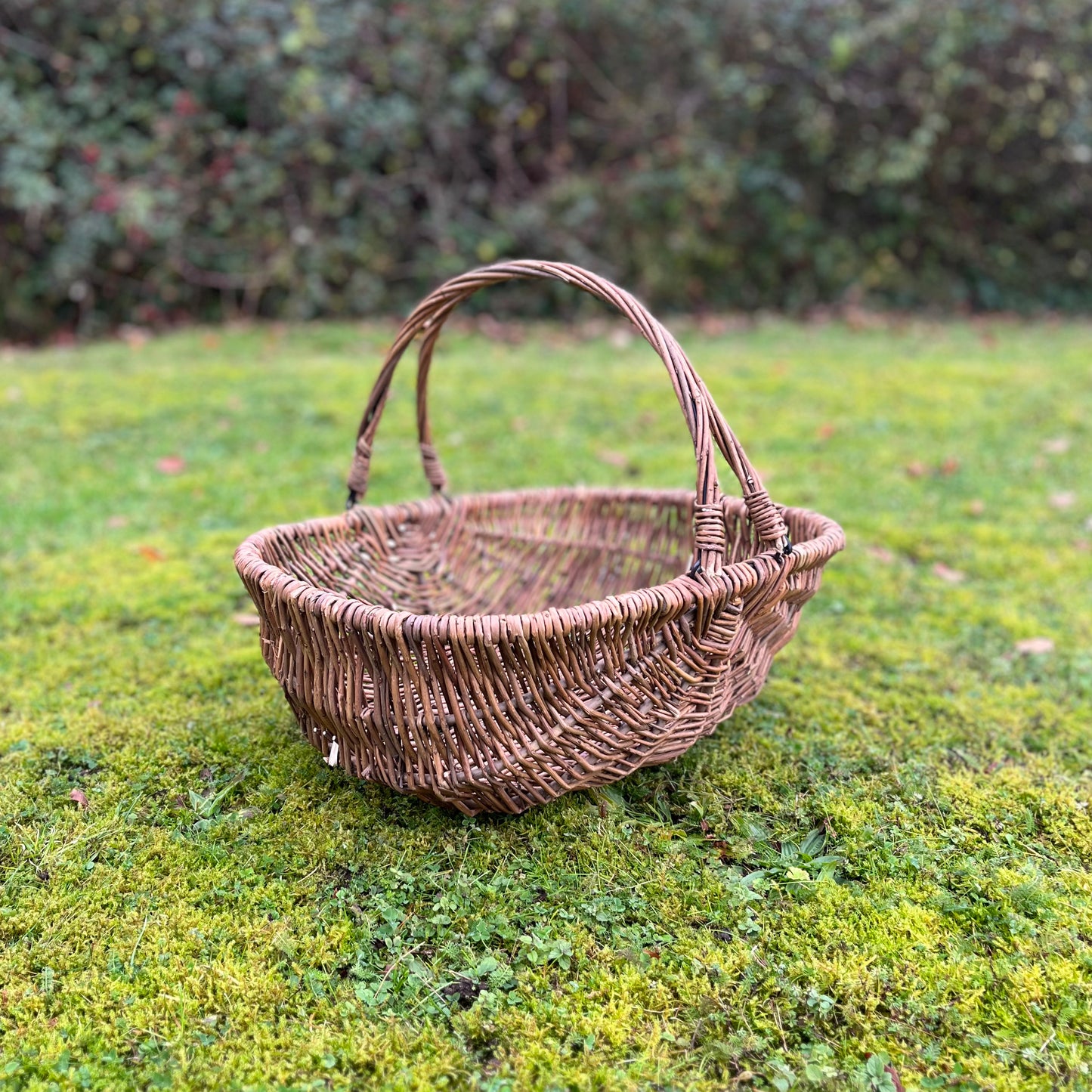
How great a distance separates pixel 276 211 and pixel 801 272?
3766 mm

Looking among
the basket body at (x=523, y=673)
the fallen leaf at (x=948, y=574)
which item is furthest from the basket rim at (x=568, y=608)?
the fallen leaf at (x=948, y=574)

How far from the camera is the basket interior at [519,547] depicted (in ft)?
7.17

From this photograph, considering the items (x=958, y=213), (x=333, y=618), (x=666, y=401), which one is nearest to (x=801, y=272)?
(x=958, y=213)

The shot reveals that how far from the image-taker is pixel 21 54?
5.43 m

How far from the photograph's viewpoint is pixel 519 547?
2.40 meters

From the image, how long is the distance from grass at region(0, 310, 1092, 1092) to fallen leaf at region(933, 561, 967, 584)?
0.04 feet

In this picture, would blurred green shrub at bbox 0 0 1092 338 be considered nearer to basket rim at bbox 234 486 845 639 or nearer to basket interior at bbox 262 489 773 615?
basket interior at bbox 262 489 773 615

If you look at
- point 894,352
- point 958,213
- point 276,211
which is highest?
point 958,213

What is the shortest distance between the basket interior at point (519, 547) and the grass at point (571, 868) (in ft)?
1.30

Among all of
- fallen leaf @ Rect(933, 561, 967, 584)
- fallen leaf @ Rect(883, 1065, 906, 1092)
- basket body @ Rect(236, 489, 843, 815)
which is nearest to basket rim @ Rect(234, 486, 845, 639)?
basket body @ Rect(236, 489, 843, 815)

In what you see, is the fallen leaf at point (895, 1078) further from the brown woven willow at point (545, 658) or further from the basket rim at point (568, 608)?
the basket rim at point (568, 608)

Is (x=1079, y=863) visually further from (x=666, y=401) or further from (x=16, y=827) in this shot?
(x=666, y=401)

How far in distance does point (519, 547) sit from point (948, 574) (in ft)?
4.56

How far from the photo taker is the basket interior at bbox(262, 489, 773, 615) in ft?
7.17
